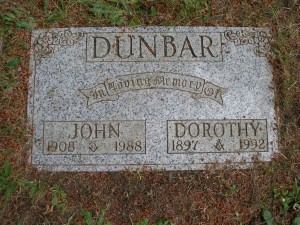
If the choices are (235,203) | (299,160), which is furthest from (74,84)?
(299,160)

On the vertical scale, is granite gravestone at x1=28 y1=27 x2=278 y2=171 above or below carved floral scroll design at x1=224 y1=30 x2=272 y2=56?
below

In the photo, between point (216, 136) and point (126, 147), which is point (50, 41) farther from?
point (216, 136)

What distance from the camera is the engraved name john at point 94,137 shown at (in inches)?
120

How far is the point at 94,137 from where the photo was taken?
3074 millimetres

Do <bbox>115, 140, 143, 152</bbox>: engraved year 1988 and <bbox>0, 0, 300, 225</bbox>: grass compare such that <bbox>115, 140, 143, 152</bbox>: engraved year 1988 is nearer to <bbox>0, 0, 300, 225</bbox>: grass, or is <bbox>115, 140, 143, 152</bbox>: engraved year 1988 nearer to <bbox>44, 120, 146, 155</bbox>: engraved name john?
<bbox>44, 120, 146, 155</bbox>: engraved name john

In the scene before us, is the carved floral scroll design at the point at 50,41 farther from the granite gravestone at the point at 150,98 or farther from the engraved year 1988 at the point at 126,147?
the engraved year 1988 at the point at 126,147

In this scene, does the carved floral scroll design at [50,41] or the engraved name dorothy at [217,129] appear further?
the carved floral scroll design at [50,41]

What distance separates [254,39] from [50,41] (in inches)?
68.5

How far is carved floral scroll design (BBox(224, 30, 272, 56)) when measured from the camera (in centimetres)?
324

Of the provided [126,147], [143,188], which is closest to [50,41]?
[126,147]

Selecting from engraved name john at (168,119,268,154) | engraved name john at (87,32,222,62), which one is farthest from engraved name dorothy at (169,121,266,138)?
engraved name john at (87,32,222,62)

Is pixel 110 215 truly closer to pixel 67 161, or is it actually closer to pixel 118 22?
pixel 67 161

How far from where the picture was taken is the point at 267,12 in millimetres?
3377

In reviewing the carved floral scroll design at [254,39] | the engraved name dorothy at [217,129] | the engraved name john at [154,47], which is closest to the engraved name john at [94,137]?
the engraved name dorothy at [217,129]
